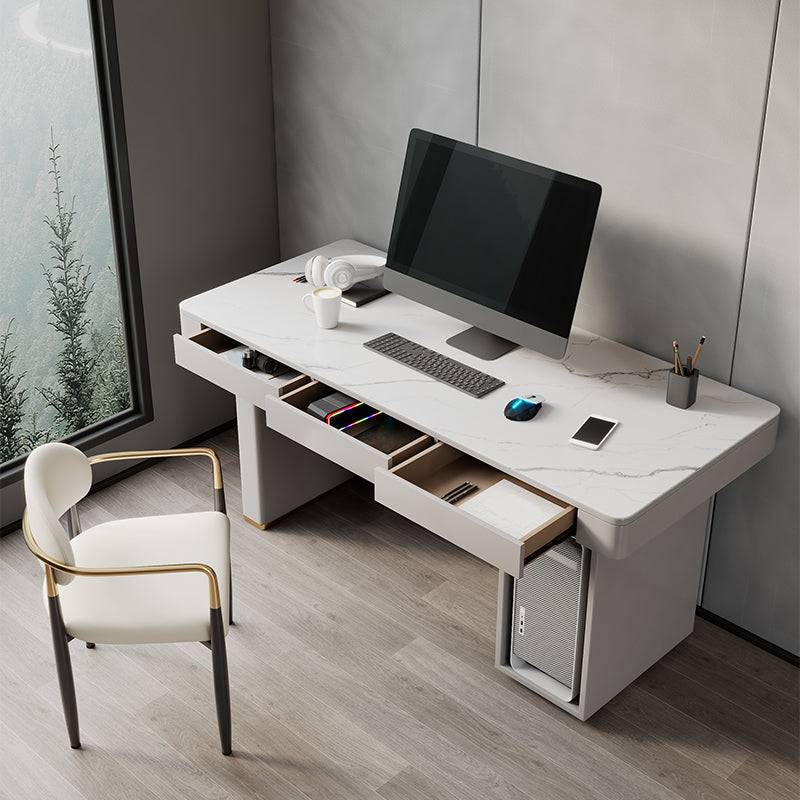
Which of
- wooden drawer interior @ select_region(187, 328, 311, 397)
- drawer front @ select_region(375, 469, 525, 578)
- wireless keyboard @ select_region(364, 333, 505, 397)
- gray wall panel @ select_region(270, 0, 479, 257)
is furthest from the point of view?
gray wall panel @ select_region(270, 0, 479, 257)

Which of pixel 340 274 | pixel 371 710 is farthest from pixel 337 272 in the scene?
pixel 371 710

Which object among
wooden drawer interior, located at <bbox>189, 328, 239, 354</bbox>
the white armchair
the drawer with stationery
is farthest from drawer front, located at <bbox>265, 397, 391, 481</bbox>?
wooden drawer interior, located at <bbox>189, 328, 239, 354</bbox>

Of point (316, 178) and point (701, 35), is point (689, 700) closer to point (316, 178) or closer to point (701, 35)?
point (701, 35)

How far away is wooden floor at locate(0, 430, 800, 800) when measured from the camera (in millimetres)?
2578

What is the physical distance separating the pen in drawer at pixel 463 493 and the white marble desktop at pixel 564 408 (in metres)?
0.09

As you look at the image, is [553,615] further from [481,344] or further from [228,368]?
[228,368]

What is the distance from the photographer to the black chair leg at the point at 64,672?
243cm

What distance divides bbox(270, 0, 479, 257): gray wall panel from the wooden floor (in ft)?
3.72

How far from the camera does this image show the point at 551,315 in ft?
8.94

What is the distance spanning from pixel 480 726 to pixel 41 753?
106 cm

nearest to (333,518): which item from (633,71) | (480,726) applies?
(480,726)

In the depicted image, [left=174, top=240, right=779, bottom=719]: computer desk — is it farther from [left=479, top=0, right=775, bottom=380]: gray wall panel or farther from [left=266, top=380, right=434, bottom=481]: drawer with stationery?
[left=479, top=0, right=775, bottom=380]: gray wall panel

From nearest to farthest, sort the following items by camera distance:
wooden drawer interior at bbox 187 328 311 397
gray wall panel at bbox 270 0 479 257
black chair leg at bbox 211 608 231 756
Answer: black chair leg at bbox 211 608 231 756, wooden drawer interior at bbox 187 328 311 397, gray wall panel at bbox 270 0 479 257

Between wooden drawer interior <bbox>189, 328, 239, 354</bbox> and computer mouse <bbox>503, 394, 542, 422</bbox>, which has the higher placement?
computer mouse <bbox>503, 394, 542, 422</bbox>
